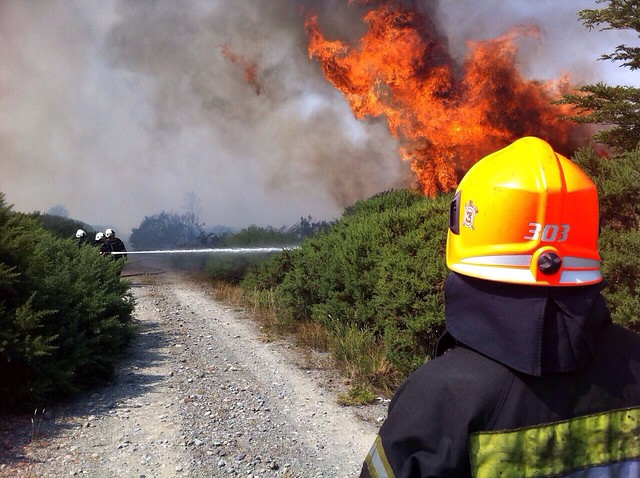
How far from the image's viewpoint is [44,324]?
5.86 metres

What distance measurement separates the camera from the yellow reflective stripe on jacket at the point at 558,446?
123 cm

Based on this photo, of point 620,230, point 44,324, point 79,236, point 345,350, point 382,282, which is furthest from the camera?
point 79,236

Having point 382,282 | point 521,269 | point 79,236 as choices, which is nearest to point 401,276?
point 382,282

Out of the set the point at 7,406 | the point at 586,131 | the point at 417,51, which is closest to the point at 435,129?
the point at 417,51

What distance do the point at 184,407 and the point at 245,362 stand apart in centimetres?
176

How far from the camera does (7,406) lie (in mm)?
5363

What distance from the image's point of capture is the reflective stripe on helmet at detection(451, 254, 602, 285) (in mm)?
1325

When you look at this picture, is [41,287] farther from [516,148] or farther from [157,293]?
[157,293]

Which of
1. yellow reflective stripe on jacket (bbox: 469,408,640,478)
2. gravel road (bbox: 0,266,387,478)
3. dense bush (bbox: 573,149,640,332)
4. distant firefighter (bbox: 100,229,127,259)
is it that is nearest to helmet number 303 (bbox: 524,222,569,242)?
yellow reflective stripe on jacket (bbox: 469,408,640,478)

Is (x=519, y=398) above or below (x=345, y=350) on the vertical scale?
above

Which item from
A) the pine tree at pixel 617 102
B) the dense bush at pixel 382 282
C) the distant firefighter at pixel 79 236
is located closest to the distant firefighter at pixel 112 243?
the distant firefighter at pixel 79 236

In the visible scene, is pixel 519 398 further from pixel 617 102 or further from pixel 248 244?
pixel 248 244

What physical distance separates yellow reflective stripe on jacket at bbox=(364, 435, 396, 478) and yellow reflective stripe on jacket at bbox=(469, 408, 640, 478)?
0.64 feet

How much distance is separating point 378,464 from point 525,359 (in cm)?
43
